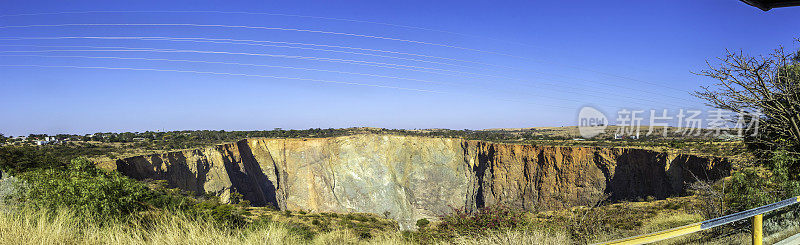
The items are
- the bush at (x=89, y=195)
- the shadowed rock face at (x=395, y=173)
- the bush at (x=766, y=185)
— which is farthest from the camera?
the shadowed rock face at (x=395, y=173)

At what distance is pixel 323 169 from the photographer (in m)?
60.9

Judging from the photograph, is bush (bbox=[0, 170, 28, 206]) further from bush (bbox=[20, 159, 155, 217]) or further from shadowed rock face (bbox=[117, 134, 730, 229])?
shadowed rock face (bbox=[117, 134, 730, 229])

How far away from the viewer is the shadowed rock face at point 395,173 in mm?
46812

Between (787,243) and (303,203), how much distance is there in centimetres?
6063

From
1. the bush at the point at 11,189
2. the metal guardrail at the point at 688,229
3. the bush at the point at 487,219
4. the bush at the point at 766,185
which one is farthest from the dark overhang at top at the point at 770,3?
the bush at the point at 11,189

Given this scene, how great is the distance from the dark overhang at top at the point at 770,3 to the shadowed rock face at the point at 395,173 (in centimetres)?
4512

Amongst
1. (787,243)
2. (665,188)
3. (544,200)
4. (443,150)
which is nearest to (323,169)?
(443,150)

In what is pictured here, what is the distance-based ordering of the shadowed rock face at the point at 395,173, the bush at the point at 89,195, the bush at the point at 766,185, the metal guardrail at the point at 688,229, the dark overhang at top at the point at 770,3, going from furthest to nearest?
the shadowed rock face at the point at 395,173 → the bush at the point at 89,195 → the bush at the point at 766,185 → the metal guardrail at the point at 688,229 → the dark overhang at top at the point at 770,3

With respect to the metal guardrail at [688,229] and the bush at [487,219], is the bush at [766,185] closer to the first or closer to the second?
the bush at [487,219]

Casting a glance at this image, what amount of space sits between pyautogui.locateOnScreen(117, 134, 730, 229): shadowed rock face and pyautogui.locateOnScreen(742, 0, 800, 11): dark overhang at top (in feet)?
148

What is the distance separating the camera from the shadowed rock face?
46.8 m

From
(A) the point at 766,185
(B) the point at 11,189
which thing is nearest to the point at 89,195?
(B) the point at 11,189

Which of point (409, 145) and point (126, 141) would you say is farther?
point (409, 145)

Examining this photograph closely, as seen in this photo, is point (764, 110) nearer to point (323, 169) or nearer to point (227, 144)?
point (227, 144)
